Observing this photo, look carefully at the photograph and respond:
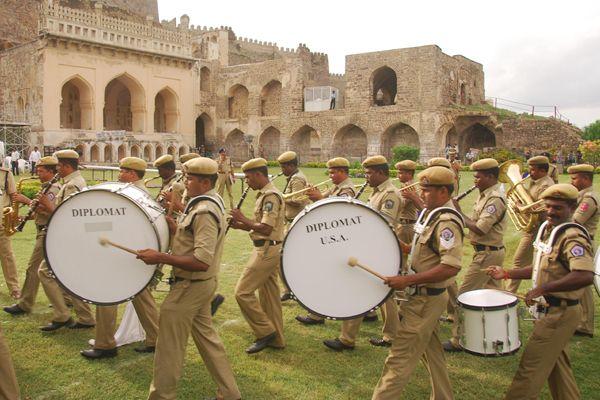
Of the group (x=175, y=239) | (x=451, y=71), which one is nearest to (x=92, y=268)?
(x=175, y=239)

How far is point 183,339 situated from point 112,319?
1414 mm

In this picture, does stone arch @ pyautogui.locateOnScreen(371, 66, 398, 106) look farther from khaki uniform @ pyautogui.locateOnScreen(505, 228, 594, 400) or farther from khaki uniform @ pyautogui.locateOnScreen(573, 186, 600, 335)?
khaki uniform @ pyautogui.locateOnScreen(505, 228, 594, 400)

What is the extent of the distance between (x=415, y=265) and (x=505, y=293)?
2.40 ft

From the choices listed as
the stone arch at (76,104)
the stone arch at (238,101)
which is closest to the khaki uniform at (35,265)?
the stone arch at (76,104)

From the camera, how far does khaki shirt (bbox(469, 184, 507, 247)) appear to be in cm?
527

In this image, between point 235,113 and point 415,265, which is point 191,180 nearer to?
point 415,265

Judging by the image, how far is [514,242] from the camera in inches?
405

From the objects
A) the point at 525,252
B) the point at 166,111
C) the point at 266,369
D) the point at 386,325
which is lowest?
the point at 266,369

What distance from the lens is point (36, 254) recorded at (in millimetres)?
6062

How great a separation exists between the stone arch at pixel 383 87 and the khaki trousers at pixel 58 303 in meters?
30.6

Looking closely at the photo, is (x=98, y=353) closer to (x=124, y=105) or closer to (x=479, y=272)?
(x=479, y=272)

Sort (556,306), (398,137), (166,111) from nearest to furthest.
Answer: (556,306), (398,137), (166,111)

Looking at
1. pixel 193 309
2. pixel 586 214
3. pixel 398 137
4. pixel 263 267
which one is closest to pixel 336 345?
pixel 263 267

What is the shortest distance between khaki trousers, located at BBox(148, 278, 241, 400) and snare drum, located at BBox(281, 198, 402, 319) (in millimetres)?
658
